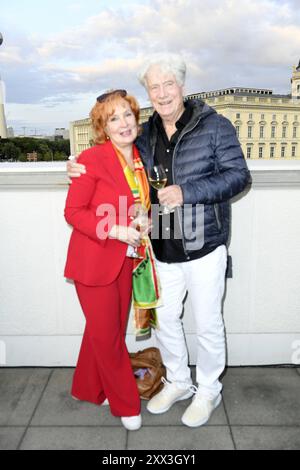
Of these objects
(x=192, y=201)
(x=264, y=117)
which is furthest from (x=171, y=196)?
(x=264, y=117)

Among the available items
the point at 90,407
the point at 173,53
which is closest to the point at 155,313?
Answer: the point at 90,407

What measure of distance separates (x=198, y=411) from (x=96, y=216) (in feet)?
4.25

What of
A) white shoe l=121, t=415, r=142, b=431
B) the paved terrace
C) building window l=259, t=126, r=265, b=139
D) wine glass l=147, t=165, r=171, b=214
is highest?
building window l=259, t=126, r=265, b=139

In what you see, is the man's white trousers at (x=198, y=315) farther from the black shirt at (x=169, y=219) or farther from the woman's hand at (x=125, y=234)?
the woman's hand at (x=125, y=234)

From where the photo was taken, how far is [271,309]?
2.90 metres

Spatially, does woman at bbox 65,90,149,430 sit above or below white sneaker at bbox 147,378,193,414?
above

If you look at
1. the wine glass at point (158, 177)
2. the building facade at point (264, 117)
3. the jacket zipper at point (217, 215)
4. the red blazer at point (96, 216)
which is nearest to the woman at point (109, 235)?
the red blazer at point (96, 216)

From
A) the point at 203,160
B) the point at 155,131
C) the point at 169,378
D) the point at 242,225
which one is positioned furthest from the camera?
the point at 242,225

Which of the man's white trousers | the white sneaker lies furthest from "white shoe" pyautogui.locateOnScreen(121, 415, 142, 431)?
the man's white trousers

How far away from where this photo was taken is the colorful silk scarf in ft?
→ 6.57

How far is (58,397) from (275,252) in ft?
5.77

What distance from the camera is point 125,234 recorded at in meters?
1.92

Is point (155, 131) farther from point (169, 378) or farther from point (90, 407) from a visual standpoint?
point (90, 407)

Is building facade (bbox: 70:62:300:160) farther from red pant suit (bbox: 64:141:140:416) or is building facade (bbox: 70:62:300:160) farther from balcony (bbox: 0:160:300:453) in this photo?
red pant suit (bbox: 64:141:140:416)
